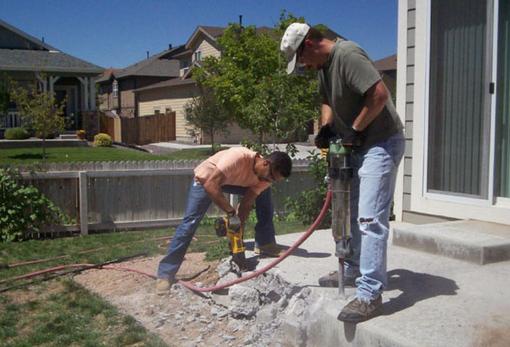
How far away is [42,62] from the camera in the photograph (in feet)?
96.3

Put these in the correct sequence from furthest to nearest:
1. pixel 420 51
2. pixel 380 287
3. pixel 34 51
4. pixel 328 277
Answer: pixel 34 51 < pixel 420 51 < pixel 328 277 < pixel 380 287

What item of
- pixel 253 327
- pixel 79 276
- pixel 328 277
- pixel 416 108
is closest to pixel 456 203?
pixel 416 108

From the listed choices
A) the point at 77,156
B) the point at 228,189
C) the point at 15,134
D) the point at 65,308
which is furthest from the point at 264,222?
the point at 15,134

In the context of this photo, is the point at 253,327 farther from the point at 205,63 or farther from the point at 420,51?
the point at 205,63

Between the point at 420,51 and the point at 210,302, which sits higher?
the point at 420,51

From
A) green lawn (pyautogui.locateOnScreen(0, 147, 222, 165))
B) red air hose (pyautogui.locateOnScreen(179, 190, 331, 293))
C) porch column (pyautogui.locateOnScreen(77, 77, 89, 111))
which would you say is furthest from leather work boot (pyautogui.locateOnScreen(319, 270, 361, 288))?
porch column (pyautogui.locateOnScreen(77, 77, 89, 111))

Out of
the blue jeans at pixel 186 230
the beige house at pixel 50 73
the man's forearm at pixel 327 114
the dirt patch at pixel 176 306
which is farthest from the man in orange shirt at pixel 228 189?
the beige house at pixel 50 73

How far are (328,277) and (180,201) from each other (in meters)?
5.66

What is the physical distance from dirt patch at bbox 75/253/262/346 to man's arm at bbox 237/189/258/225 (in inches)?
24.4

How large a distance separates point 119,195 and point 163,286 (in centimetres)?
432

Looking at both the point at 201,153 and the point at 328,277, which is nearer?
the point at 328,277

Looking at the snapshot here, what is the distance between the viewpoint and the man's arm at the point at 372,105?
349 cm

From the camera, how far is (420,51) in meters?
6.42

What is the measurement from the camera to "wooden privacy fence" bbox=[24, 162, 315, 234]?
8.88 m
